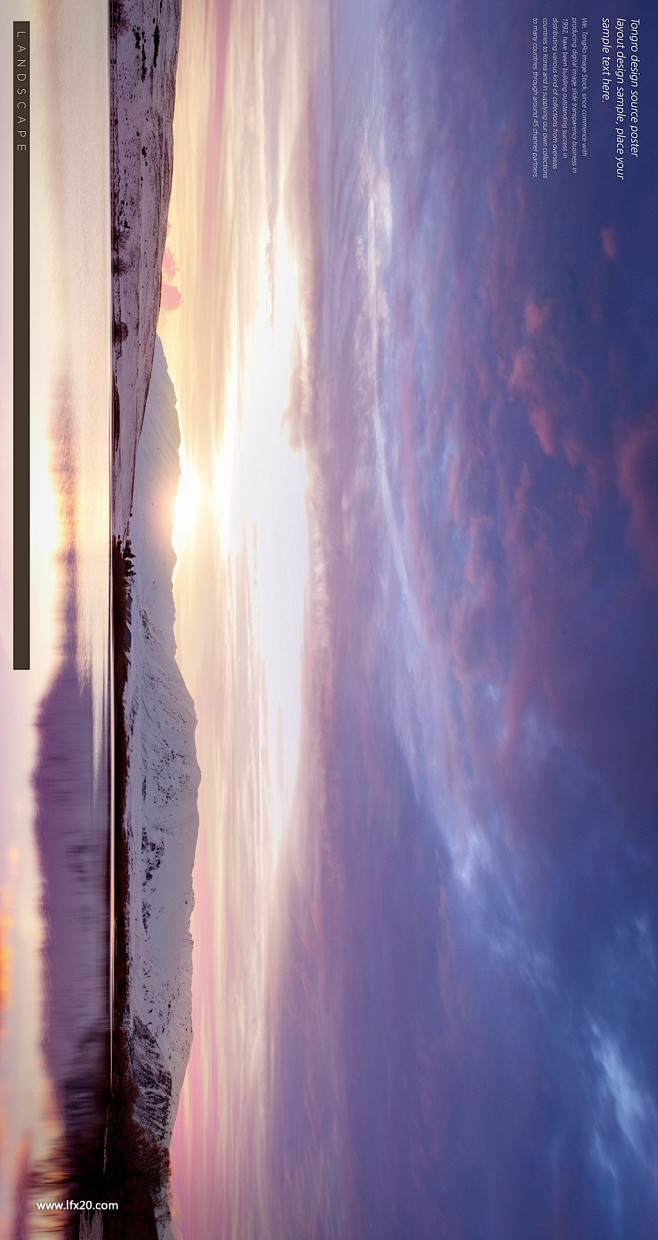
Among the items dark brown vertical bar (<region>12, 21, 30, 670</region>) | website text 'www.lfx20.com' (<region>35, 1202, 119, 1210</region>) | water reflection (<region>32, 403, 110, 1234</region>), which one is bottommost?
website text 'www.lfx20.com' (<region>35, 1202, 119, 1210</region>)

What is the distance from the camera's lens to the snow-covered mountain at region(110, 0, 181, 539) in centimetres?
550

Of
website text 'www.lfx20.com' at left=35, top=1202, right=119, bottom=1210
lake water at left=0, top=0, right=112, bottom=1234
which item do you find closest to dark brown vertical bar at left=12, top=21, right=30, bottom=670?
lake water at left=0, top=0, right=112, bottom=1234

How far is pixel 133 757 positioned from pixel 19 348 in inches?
121

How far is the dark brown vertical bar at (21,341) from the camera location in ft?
16.4

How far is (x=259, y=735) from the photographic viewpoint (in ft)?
13.5

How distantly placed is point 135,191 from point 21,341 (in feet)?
5.18

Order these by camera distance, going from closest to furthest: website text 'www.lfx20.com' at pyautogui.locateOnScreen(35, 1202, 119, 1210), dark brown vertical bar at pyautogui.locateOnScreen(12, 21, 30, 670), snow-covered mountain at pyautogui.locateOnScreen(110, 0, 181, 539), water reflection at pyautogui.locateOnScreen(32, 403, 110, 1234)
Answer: website text 'www.lfx20.com' at pyautogui.locateOnScreen(35, 1202, 119, 1210)
dark brown vertical bar at pyautogui.locateOnScreen(12, 21, 30, 670)
water reflection at pyautogui.locateOnScreen(32, 403, 110, 1234)
snow-covered mountain at pyautogui.locateOnScreen(110, 0, 181, 539)

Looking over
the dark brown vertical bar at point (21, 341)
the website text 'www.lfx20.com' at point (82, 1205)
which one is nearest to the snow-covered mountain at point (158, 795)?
the website text 'www.lfx20.com' at point (82, 1205)

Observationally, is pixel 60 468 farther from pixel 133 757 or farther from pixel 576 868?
pixel 576 868

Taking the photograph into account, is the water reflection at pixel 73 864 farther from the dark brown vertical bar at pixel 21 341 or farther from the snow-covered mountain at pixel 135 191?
the snow-covered mountain at pixel 135 191

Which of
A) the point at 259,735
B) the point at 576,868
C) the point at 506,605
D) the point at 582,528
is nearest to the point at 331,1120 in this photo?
the point at 259,735

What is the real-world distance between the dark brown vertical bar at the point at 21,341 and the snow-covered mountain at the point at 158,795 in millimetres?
853

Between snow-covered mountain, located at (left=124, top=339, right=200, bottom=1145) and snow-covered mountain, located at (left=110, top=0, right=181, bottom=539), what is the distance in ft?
0.45

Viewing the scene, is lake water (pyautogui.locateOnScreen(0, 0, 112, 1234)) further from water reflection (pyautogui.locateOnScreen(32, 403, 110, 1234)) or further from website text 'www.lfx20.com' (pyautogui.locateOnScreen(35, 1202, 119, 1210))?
website text 'www.lfx20.com' (pyautogui.locateOnScreen(35, 1202, 119, 1210))
